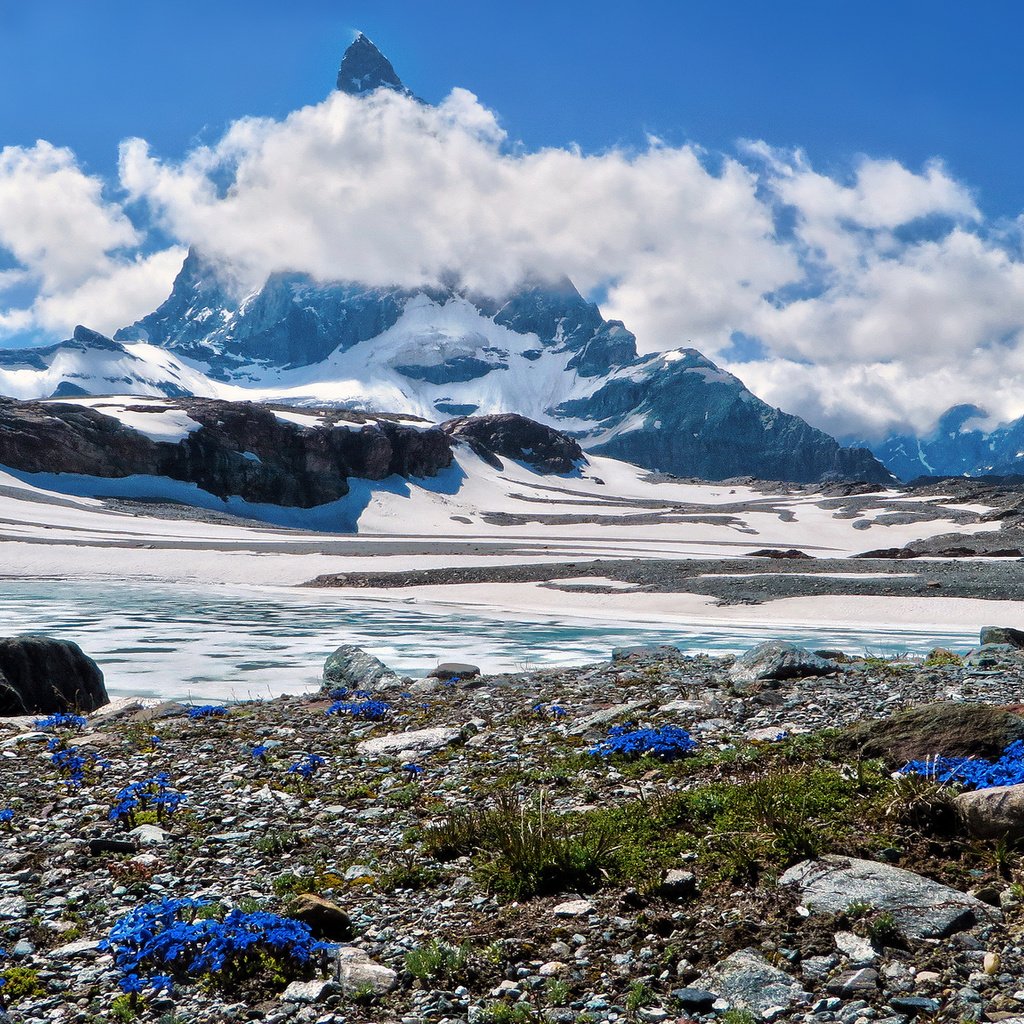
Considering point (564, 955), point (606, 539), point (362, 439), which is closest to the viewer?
point (564, 955)

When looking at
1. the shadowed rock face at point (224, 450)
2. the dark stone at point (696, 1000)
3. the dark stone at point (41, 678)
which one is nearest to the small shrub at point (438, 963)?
the dark stone at point (696, 1000)

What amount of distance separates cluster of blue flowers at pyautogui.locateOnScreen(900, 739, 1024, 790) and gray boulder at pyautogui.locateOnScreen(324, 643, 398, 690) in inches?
538

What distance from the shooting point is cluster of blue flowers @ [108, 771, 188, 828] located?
9477mm

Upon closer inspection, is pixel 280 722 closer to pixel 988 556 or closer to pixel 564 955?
pixel 564 955

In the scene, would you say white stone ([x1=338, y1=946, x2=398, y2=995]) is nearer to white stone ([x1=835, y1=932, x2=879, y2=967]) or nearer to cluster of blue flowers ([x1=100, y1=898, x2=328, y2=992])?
cluster of blue flowers ([x1=100, y1=898, x2=328, y2=992])

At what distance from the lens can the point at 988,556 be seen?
69.3 meters

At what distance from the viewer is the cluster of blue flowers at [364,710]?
49.6 ft

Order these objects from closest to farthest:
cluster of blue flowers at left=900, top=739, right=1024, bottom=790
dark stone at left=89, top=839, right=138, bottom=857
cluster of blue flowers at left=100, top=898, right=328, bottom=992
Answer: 1. cluster of blue flowers at left=100, top=898, right=328, bottom=992
2. cluster of blue flowers at left=900, top=739, right=1024, bottom=790
3. dark stone at left=89, top=839, right=138, bottom=857

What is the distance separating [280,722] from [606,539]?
91.8 m

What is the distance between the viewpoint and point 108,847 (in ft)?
28.4

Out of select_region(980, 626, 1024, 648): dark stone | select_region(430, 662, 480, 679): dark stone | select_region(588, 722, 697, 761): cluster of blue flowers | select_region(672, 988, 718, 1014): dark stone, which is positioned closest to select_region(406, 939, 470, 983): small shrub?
select_region(672, 988, 718, 1014): dark stone

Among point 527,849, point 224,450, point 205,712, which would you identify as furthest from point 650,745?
point 224,450

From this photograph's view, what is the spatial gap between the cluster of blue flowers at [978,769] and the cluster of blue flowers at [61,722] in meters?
14.1

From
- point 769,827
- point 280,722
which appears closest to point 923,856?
point 769,827
